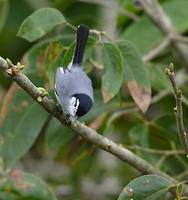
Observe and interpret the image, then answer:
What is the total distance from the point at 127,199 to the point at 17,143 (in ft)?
2.05

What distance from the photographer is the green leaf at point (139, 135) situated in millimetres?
2395

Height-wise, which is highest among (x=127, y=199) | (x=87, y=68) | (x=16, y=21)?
(x=16, y=21)

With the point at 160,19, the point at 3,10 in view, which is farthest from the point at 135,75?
the point at 3,10

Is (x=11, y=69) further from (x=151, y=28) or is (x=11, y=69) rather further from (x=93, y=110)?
(x=151, y=28)

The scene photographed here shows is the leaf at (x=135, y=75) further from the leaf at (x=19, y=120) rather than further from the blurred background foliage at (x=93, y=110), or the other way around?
the leaf at (x=19, y=120)

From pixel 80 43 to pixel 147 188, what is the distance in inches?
19.1

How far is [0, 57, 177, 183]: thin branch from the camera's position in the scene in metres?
1.65

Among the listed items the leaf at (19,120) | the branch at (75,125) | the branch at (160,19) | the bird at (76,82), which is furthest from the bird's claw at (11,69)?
the branch at (160,19)

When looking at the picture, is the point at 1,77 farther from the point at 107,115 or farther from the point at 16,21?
the point at 107,115

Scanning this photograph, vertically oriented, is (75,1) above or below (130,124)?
above

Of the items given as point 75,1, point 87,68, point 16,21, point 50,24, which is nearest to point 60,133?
point 87,68

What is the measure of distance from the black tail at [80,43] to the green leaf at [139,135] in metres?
0.45

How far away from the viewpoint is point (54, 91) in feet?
6.84

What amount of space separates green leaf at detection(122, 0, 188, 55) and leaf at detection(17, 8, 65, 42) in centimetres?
55
